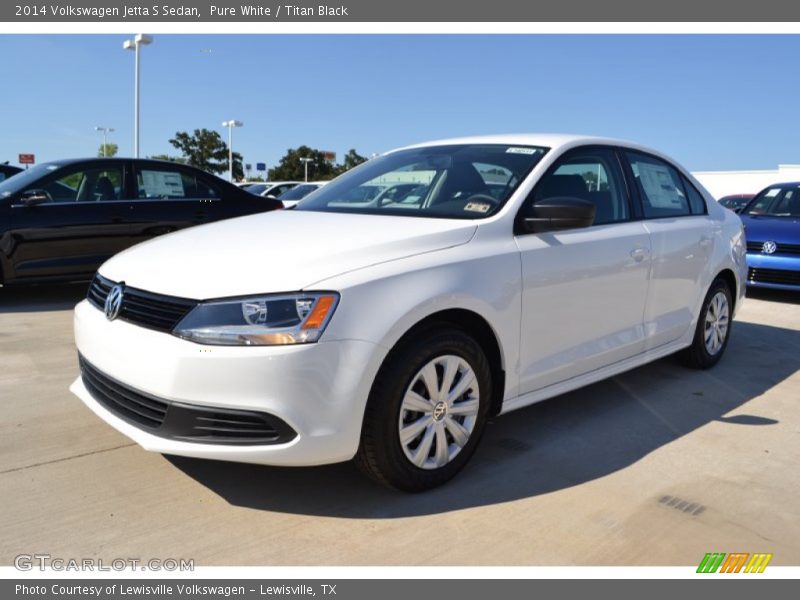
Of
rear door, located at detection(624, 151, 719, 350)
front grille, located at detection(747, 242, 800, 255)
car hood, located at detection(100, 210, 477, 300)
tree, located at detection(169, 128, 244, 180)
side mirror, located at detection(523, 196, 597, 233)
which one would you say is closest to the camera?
car hood, located at detection(100, 210, 477, 300)

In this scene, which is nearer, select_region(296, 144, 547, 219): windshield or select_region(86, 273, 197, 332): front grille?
select_region(86, 273, 197, 332): front grille

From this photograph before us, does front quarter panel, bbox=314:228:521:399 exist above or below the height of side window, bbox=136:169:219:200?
below

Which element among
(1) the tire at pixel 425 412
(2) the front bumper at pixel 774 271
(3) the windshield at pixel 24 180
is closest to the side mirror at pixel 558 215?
(1) the tire at pixel 425 412

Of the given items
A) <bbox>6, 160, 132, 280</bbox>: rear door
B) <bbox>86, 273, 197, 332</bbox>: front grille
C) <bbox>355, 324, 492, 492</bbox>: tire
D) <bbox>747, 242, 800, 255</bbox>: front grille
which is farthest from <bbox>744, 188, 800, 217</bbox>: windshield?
<bbox>86, 273, 197, 332</bbox>: front grille

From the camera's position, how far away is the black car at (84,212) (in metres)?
6.79

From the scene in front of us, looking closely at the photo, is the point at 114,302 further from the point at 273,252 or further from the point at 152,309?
the point at 273,252

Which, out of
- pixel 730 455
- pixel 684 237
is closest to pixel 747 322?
pixel 684 237

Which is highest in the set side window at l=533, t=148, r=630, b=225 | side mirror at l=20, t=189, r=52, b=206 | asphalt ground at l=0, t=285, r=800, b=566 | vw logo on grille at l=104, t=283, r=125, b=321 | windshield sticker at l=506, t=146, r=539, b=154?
windshield sticker at l=506, t=146, r=539, b=154

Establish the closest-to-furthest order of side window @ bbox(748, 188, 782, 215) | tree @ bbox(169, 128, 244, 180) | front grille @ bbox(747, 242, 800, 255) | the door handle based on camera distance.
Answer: the door handle → front grille @ bbox(747, 242, 800, 255) → side window @ bbox(748, 188, 782, 215) → tree @ bbox(169, 128, 244, 180)

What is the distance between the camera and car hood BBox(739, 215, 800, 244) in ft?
27.1

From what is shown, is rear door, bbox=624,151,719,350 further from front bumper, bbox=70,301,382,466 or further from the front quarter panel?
front bumper, bbox=70,301,382,466

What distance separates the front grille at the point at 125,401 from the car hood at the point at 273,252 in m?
0.42

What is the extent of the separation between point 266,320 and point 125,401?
0.78 meters

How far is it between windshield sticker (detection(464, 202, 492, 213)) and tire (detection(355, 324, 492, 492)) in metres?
0.69
